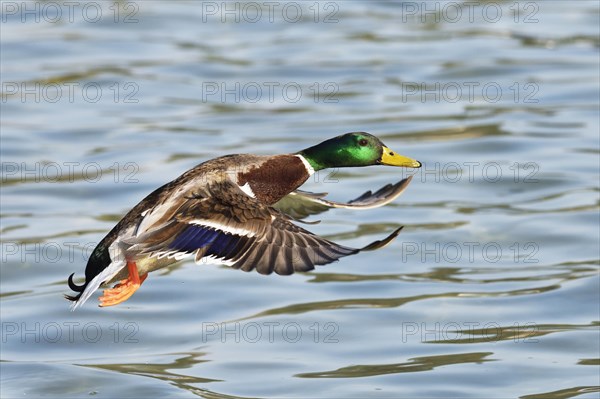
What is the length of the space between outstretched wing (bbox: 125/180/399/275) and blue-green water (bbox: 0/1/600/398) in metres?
2.10

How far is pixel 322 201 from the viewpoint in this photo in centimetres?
898

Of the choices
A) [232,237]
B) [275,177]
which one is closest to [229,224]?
[232,237]

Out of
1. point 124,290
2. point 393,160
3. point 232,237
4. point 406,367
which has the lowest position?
point 406,367

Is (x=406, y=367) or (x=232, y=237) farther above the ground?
(x=232, y=237)

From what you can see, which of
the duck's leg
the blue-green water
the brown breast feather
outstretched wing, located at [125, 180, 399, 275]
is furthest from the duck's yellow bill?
the blue-green water

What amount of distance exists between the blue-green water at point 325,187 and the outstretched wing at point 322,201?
4.16 feet

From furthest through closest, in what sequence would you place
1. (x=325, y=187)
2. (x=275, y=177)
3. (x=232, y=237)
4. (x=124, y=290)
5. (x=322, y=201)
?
(x=325, y=187) < (x=322, y=201) < (x=275, y=177) < (x=124, y=290) < (x=232, y=237)

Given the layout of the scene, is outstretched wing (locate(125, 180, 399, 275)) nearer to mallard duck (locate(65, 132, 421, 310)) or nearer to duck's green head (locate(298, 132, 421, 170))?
mallard duck (locate(65, 132, 421, 310))

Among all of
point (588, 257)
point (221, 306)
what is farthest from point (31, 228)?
point (588, 257)

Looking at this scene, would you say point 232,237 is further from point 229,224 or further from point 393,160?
point 393,160

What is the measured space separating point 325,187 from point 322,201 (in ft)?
16.9

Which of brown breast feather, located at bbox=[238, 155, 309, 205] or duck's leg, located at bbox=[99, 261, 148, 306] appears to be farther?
brown breast feather, located at bbox=[238, 155, 309, 205]

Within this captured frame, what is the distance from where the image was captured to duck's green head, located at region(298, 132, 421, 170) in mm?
8492

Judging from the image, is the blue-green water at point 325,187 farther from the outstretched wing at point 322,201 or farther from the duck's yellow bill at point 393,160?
the duck's yellow bill at point 393,160
